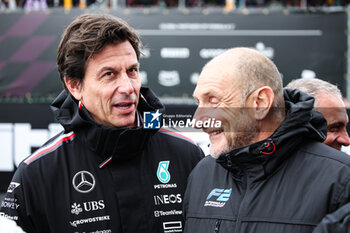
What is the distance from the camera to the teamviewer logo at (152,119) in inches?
98.9

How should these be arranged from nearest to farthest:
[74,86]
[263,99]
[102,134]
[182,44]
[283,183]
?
[283,183] → [263,99] → [102,134] → [74,86] → [182,44]

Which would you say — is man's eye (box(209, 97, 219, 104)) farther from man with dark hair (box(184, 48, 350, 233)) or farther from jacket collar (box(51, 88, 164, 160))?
jacket collar (box(51, 88, 164, 160))

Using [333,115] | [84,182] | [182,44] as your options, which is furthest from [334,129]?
[182,44]

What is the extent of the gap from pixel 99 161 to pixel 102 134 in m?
0.19

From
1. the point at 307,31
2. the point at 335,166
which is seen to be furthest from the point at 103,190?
the point at 307,31

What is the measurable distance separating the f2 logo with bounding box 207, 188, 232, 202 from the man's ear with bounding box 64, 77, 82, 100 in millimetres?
955

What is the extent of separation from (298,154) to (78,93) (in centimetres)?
127

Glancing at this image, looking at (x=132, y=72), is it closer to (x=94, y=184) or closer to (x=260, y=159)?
(x=94, y=184)

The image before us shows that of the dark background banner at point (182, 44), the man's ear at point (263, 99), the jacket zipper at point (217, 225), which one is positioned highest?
the man's ear at point (263, 99)

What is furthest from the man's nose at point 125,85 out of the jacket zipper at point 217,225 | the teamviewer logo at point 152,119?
the jacket zipper at point 217,225

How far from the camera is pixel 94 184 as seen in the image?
7.95ft

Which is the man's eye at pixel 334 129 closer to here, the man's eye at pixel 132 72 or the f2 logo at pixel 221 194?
the f2 logo at pixel 221 194

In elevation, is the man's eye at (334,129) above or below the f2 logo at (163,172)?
above

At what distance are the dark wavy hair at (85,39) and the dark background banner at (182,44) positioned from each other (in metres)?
3.93
